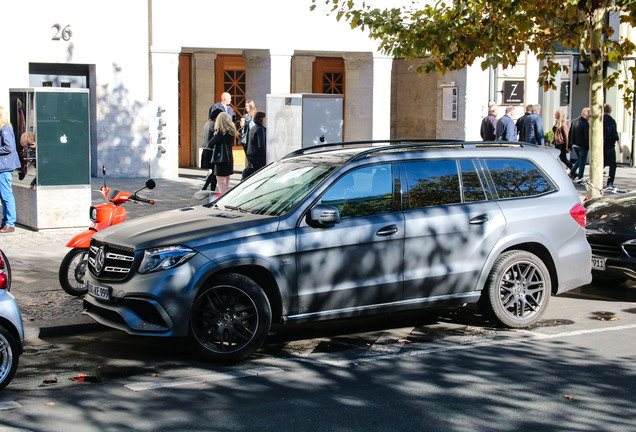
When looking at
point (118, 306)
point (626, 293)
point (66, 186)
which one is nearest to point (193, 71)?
point (66, 186)

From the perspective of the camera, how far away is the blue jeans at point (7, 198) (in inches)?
520

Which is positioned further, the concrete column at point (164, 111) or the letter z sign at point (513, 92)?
the letter z sign at point (513, 92)

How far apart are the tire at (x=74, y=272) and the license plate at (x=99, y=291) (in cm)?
204

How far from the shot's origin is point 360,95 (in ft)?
80.7

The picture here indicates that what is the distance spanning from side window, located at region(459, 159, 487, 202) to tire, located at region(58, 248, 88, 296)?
13.8 feet

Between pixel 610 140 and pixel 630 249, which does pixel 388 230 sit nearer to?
pixel 630 249

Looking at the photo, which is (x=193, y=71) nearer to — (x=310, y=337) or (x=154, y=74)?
(x=154, y=74)

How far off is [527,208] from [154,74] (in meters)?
14.9

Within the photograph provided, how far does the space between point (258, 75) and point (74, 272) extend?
14.5 m

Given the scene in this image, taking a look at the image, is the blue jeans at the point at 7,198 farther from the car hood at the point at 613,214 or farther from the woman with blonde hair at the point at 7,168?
the car hood at the point at 613,214

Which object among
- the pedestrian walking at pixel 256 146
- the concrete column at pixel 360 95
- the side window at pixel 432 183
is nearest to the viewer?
the side window at pixel 432 183

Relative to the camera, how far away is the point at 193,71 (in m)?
24.7

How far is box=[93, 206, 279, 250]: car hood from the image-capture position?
Answer: 277 inches

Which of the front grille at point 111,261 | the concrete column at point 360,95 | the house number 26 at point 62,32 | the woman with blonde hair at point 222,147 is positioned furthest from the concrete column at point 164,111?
the front grille at point 111,261
